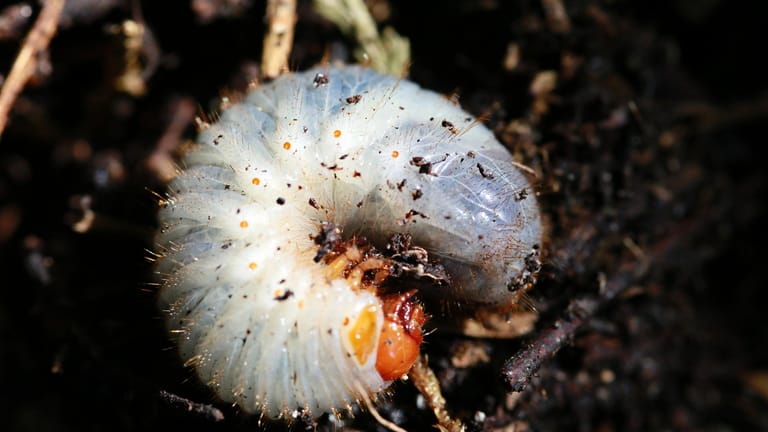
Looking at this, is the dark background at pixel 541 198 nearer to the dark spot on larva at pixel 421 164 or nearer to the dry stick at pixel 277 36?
the dry stick at pixel 277 36

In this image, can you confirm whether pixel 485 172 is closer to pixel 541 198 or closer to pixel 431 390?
pixel 541 198

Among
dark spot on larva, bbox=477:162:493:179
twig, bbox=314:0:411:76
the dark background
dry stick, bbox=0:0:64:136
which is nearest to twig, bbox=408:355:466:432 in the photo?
the dark background

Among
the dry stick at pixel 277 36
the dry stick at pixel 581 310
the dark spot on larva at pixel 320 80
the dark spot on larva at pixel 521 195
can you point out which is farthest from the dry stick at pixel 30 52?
the dry stick at pixel 581 310

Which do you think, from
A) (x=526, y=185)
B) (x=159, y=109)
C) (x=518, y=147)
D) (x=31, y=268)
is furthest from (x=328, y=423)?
(x=159, y=109)

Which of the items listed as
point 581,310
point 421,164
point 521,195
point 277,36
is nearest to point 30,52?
point 277,36

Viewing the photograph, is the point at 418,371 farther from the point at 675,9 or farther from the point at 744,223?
the point at 675,9
